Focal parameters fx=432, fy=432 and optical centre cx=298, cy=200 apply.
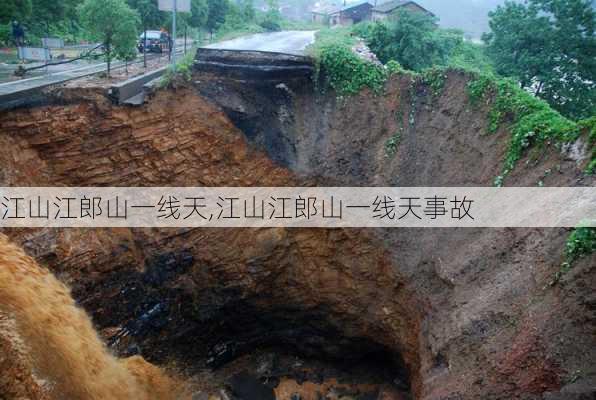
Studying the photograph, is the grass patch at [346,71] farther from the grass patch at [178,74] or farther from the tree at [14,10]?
the tree at [14,10]

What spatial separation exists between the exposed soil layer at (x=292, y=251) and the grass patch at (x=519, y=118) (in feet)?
0.83

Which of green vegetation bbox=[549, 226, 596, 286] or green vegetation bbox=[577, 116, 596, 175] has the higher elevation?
green vegetation bbox=[577, 116, 596, 175]

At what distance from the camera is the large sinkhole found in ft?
32.8

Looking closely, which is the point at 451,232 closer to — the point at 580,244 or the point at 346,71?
the point at 580,244

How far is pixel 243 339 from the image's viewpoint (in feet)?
39.5

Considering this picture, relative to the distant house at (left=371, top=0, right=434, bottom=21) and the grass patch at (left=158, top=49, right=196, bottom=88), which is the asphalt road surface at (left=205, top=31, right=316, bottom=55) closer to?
the grass patch at (left=158, top=49, right=196, bottom=88)

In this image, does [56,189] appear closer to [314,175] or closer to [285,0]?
[314,175]

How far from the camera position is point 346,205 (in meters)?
11.0

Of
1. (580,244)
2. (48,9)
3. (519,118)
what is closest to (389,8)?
(48,9)

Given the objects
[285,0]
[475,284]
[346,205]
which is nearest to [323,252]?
[346,205]

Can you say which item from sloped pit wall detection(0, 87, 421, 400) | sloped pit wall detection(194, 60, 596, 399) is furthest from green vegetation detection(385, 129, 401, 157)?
sloped pit wall detection(0, 87, 421, 400)

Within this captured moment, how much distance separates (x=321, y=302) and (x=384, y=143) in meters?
4.48

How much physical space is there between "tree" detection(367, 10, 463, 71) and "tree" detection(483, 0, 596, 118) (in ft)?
6.65

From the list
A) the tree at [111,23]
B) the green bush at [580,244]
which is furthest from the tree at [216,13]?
the green bush at [580,244]
